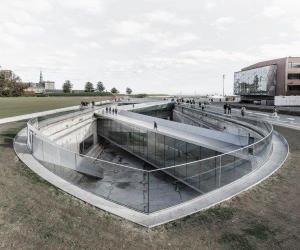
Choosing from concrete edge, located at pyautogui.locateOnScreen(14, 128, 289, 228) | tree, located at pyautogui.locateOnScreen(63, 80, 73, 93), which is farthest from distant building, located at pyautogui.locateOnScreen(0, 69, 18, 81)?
concrete edge, located at pyautogui.locateOnScreen(14, 128, 289, 228)

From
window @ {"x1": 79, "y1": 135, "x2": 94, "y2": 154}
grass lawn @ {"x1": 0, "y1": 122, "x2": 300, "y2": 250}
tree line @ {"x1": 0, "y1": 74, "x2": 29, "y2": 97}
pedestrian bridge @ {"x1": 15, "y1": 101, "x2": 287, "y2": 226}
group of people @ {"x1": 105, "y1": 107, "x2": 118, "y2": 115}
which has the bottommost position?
window @ {"x1": 79, "y1": 135, "x2": 94, "y2": 154}

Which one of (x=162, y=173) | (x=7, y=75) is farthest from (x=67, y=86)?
(x=162, y=173)

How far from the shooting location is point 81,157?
537 inches

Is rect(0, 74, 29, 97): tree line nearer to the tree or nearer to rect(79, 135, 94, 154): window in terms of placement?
the tree

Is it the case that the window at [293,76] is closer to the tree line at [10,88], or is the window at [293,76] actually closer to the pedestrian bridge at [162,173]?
the pedestrian bridge at [162,173]

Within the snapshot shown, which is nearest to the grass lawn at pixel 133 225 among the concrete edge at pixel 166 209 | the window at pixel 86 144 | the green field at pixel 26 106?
the concrete edge at pixel 166 209

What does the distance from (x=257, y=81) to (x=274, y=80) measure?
7733 millimetres

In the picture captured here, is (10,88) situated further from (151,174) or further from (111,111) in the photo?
(151,174)

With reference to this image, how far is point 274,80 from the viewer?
86.9 meters

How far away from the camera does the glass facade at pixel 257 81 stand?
8738 centimetres

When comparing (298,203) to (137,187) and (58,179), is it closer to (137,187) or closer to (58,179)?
(137,187)

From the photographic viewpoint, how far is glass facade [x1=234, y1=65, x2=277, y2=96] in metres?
87.4

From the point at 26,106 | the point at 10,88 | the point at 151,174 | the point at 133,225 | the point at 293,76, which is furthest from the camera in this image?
the point at 10,88

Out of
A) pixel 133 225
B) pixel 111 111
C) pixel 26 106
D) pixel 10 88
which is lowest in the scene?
pixel 133 225
